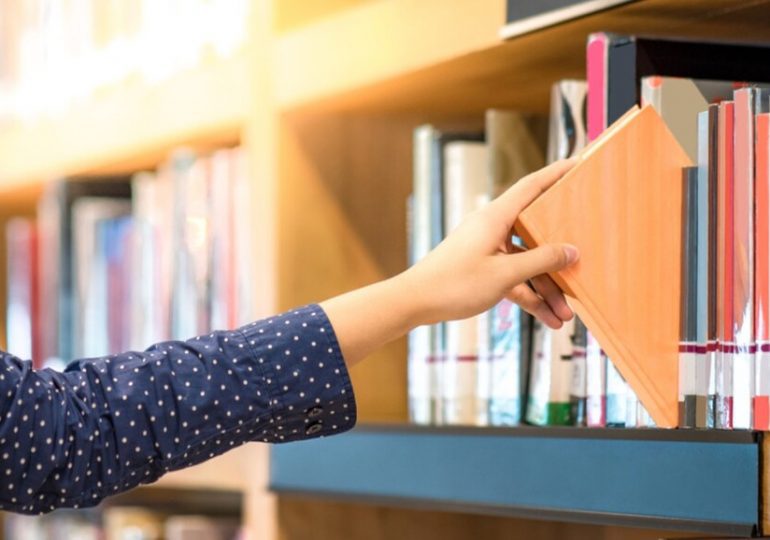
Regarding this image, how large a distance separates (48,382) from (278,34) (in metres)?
0.72

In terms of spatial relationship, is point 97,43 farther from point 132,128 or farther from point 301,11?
point 301,11

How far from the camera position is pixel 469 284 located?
1165 millimetres

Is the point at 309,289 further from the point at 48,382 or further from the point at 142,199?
the point at 48,382

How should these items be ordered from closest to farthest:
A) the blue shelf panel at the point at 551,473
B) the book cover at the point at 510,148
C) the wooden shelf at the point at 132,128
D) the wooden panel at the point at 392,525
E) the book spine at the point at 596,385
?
the blue shelf panel at the point at 551,473 → the book spine at the point at 596,385 → the book cover at the point at 510,148 → the wooden panel at the point at 392,525 → the wooden shelf at the point at 132,128

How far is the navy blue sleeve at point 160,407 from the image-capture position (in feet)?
3.74

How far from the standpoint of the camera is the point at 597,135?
4.17 ft

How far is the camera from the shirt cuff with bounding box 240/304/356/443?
1.20 meters

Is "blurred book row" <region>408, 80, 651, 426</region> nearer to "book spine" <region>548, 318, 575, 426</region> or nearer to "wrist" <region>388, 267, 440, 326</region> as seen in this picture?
"book spine" <region>548, 318, 575, 426</region>

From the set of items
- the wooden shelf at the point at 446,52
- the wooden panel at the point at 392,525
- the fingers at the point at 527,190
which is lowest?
the wooden panel at the point at 392,525

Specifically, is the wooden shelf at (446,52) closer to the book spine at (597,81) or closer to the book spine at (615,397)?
the book spine at (597,81)

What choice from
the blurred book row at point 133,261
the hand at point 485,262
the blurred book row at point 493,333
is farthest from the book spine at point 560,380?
the blurred book row at point 133,261

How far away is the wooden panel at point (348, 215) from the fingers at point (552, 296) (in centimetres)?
56

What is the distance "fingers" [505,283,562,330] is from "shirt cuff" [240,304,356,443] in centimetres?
15

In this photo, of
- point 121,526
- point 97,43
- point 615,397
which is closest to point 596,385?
point 615,397
